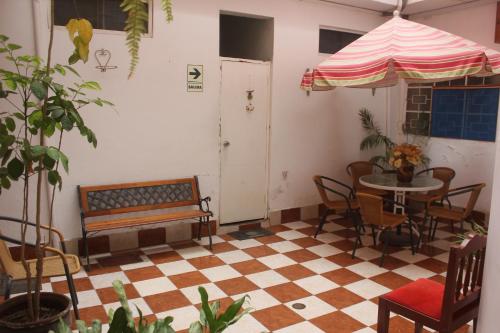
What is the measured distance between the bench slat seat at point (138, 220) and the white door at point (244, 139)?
0.68m

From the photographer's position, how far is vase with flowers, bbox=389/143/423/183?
15.4 feet

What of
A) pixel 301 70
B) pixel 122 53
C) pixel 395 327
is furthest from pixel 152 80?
pixel 395 327

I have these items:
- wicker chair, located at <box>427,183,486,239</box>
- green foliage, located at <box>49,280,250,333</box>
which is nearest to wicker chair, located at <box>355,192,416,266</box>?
wicker chair, located at <box>427,183,486,239</box>

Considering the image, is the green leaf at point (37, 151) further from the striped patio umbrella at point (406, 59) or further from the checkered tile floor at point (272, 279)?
the striped patio umbrella at point (406, 59)

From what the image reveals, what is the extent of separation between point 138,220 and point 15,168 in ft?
7.38

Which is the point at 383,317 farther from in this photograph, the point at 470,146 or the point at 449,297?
the point at 470,146

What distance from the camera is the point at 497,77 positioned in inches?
211

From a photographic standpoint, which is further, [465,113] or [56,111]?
[465,113]

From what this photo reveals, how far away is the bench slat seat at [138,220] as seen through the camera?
4.13 metres

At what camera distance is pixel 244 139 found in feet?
17.3

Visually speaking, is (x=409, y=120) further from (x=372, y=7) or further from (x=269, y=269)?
(x=269, y=269)

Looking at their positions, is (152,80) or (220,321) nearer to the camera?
(220,321)

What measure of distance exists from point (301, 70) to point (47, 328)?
444 centimetres

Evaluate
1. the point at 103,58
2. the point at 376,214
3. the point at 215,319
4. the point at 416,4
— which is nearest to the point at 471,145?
the point at 416,4
